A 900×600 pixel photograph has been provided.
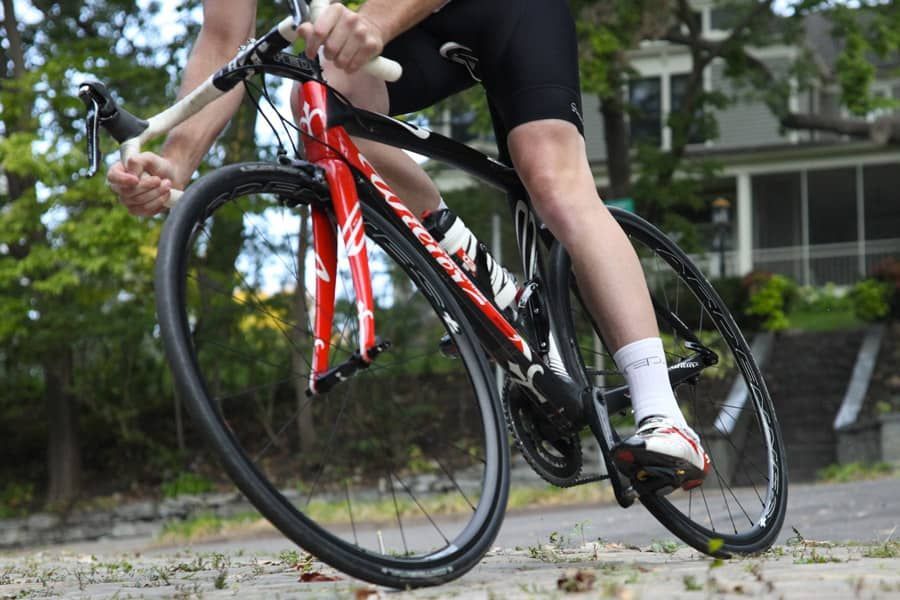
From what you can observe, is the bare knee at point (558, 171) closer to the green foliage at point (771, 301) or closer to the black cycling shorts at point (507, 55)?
the black cycling shorts at point (507, 55)

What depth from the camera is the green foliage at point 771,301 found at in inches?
799

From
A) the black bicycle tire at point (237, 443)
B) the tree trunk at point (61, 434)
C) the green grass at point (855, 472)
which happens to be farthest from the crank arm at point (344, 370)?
the tree trunk at point (61, 434)

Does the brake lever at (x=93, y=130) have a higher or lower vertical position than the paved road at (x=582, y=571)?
higher

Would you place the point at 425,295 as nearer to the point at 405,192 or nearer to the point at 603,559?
the point at 405,192

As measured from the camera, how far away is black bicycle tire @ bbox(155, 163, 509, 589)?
6.67ft

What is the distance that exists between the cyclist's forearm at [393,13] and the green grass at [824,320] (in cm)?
1905

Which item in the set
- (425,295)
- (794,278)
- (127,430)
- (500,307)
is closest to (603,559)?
(500,307)

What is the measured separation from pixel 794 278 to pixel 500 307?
2520 centimetres

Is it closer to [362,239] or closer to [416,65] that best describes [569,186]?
[416,65]

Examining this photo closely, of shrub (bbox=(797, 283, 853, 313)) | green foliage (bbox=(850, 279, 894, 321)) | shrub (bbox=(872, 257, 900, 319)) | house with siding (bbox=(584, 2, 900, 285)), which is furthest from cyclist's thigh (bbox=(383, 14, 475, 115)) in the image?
house with siding (bbox=(584, 2, 900, 285))

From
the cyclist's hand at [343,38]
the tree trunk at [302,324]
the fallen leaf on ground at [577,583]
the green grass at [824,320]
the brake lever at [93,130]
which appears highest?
the green grass at [824,320]

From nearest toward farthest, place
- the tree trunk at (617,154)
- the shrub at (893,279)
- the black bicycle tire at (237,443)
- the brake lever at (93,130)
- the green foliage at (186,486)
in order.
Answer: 1. the black bicycle tire at (237,443)
2. the brake lever at (93,130)
3. the green foliage at (186,486)
4. the tree trunk at (617,154)
5. the shrub at (893,279)

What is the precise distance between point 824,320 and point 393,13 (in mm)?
21632

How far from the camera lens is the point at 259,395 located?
48.1 feet
